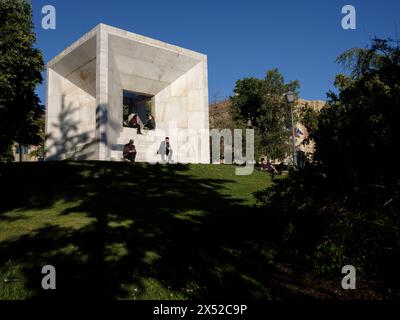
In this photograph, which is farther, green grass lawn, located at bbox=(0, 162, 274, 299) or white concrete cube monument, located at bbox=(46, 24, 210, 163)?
white concrete cube monument, located at bbox=(46, 24, 210, 163)

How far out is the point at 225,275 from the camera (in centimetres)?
538

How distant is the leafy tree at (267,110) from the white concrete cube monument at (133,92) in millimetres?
17732

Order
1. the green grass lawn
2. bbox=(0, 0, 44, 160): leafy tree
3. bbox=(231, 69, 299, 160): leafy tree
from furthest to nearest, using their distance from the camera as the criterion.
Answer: bbox=(231, 69, 299, 160): leafy tree → bbox=(0, 0, 44, 160): leafy tree → the green grass lawn

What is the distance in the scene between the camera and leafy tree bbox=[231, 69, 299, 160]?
137 feet

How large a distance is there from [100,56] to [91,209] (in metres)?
13.4

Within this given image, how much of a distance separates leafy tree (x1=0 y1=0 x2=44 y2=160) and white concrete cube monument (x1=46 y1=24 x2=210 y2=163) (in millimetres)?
1762

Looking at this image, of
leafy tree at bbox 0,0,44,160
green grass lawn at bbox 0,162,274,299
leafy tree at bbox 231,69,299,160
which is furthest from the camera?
leafy tree at bbox 231,69,299,160

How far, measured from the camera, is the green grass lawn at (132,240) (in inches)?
196

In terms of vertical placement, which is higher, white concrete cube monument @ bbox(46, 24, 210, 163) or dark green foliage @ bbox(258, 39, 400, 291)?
white concrete cube monument @ bbox(46, 24, 210, 163)

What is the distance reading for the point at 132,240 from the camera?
6.70 meters

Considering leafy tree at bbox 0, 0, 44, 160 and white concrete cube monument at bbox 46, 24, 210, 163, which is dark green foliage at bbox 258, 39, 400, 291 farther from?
white concrete cube monument at bbox 46, 24, 210, 163

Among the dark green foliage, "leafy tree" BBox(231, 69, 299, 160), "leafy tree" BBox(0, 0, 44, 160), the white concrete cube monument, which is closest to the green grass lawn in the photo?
the dark green foliage
